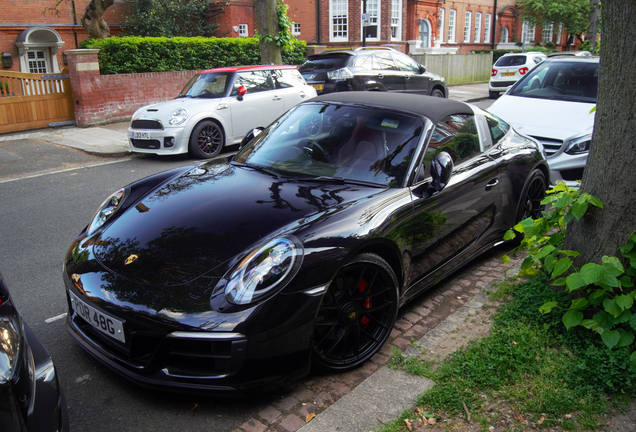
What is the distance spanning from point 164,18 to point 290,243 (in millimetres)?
26079

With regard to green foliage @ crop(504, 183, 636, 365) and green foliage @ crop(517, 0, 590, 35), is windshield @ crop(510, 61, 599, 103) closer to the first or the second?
green foliage @ crop(504, 183, 636, 365)

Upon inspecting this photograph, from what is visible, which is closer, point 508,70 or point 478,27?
point 508,70

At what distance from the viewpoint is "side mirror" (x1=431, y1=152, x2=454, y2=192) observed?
3660mm

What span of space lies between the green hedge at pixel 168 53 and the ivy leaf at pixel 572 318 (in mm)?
12802

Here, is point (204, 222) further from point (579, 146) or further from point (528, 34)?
point (528, 34)

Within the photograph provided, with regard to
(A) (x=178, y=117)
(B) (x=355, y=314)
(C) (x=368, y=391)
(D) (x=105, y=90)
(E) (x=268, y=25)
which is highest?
(E) (x=268, y=25)

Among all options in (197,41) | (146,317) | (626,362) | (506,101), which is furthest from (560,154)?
(197,41)

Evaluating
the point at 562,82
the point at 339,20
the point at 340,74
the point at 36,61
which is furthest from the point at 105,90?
the point at 339,20

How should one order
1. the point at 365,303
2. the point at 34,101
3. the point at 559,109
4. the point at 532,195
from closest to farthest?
the point at 365,303 → the point at 532,195 → the point at 559,109 → the point at 34,101

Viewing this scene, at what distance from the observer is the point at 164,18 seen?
2605 cm

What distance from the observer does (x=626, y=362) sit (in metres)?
3.00

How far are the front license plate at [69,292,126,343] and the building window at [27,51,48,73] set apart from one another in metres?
26.6

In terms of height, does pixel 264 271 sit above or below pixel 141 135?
above

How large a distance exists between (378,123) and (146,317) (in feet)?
7.30
